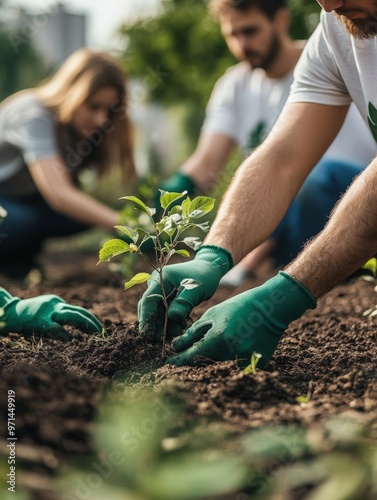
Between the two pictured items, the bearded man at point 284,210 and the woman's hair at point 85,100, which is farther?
the woman's hair at point 85,100

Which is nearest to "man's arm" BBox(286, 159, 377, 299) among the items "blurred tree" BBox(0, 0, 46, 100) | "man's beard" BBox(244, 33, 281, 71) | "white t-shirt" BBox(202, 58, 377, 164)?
"white t-shirt" BBox(202, 58, 377, 164)

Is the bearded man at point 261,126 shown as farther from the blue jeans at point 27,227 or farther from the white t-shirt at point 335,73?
the white t-shirt at point 335,73

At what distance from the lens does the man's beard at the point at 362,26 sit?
212cm

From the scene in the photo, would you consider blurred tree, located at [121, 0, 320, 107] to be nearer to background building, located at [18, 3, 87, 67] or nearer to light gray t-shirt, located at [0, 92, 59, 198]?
light gray t-shirt, located at [0, 92, 59, 198]

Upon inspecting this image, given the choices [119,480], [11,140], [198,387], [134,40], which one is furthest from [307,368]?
[134,40]

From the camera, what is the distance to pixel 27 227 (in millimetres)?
5043

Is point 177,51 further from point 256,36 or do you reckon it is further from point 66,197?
point 66,197

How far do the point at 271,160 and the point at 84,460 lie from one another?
155 cm

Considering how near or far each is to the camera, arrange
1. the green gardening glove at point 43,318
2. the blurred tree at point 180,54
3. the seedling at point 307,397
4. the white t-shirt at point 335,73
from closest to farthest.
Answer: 1. the seedling at point 307,397
2. the green gardening glove at point 43,318
3. the white t-shirt at point 335,73
4. the blurred tree at point 180,54

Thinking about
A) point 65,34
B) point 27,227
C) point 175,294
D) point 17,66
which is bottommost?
point 27,227

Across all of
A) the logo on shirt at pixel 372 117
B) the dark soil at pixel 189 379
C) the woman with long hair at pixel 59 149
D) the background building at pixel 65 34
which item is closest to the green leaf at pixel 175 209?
the dark soil at pixel 189 379

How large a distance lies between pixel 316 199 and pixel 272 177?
5.93 feet

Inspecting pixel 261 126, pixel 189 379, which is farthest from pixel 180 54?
pixel 189 379

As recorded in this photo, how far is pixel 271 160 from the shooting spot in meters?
2.42
